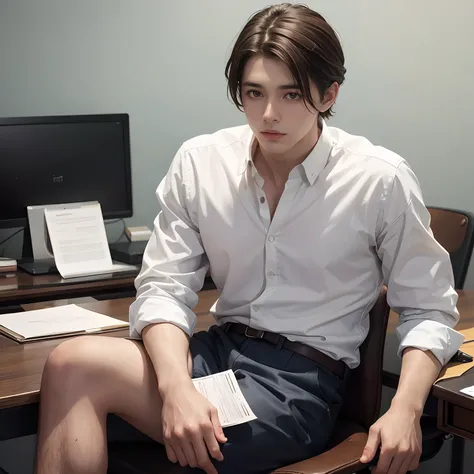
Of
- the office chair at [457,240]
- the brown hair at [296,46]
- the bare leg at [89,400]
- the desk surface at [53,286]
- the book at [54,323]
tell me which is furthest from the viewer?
the office chair at [457,240]

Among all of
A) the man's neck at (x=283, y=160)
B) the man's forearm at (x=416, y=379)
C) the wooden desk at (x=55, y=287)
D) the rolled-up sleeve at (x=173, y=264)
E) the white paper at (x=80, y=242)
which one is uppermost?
the man's neck at (x=283, y=160)

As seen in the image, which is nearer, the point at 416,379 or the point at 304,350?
the point at 416,379

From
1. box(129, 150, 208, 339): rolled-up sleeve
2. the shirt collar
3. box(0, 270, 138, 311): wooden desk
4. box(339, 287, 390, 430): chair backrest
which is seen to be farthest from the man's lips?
box(0, 270, 138, 311): wooden desk

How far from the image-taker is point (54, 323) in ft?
7.20

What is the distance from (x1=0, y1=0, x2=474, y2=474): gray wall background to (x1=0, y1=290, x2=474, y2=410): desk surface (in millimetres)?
900

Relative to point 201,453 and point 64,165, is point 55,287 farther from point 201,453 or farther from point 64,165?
point 201,453

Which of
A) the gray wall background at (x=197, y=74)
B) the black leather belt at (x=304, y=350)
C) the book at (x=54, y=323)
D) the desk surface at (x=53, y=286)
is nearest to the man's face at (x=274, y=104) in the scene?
the black leather belt at (x=304, y=350)

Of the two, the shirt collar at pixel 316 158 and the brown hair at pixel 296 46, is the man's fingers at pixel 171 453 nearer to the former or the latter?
the shirt collar at pixel 316 158

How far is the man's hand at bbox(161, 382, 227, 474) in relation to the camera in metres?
Result: 1.67

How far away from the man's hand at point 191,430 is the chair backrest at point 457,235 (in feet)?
4.51

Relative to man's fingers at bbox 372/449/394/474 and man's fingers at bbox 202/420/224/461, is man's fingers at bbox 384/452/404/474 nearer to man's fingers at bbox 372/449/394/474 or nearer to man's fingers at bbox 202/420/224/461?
man's fingers at bbox 372/449/394/474

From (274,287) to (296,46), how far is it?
0.53 metres

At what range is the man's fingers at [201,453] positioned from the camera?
166cm

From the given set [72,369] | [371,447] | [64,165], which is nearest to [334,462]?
[371,447]
